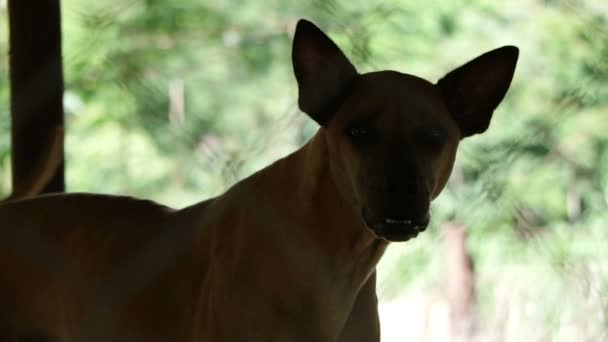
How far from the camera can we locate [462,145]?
2.51 m

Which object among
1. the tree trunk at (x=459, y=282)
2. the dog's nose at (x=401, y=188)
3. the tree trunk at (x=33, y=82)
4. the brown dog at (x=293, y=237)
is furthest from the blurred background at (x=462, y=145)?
the dog's nose at (x=401, y=188)

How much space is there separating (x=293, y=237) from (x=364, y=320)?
0.71ft

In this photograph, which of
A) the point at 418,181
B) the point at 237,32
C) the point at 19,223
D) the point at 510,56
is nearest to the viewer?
the point at 418,181

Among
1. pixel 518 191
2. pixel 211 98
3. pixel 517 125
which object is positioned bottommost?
pixel 518 191

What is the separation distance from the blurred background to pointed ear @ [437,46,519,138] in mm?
525

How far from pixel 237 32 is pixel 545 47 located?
772mm

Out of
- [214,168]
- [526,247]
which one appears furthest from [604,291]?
[214,168]

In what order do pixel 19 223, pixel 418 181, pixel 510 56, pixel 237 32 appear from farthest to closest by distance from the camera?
pixel 237 32
pixel 19 223
pixel 510 56
pixel 418 181

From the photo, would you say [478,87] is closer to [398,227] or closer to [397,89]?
[397,89]

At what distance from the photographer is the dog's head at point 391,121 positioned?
5.09 feet

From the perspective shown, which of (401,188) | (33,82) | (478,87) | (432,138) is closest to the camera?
(401,188)

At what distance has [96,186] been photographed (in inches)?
105

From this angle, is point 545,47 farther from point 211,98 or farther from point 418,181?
point 418,181

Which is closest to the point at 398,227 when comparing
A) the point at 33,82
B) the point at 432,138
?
the point at 432,138
